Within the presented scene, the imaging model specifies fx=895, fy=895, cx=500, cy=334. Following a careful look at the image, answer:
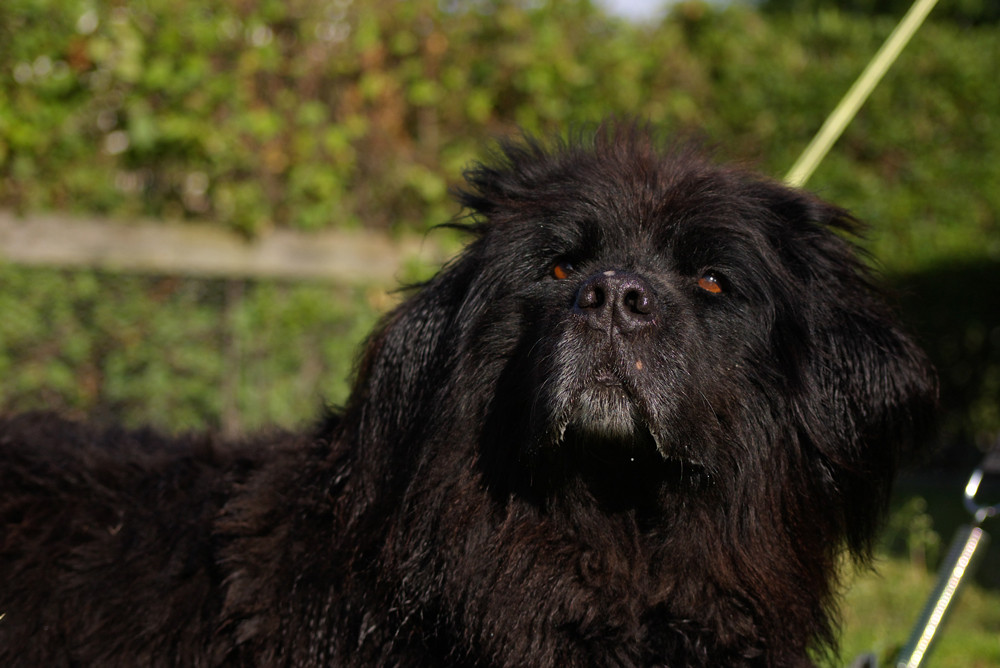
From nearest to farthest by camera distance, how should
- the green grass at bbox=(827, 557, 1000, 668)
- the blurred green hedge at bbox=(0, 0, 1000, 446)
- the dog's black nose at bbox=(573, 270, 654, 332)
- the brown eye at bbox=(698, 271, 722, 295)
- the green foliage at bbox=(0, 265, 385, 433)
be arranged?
the dog's black nose at bbox=(573, 270, 654, 332)
the brown eye at bbox=(698, 271, 722, 295)
the green grass at bbox=(827, 557, 1000, 668)
the green foliage at bbox=(0, 265, 385, 433)
the blurred green hedge at bbox=(0, 0, 1000, 446)

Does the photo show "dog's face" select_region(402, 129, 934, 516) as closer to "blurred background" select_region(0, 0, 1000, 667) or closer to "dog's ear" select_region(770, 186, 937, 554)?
"dog's ear" select_region(770, 186, 937, 554)

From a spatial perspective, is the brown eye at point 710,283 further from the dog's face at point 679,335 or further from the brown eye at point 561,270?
the brown eye at point 561,270

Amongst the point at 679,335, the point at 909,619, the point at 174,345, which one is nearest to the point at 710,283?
the point at 679,335

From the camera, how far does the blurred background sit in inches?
201

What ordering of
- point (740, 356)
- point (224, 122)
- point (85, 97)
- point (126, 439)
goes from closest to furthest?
point (740, 356), point (126, 439), point (85, 97), point (224, 122)

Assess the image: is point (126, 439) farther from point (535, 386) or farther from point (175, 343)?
point (175, 343)

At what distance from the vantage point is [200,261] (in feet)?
17.9

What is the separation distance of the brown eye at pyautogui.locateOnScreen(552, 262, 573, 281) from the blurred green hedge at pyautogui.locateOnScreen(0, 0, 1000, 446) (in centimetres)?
115

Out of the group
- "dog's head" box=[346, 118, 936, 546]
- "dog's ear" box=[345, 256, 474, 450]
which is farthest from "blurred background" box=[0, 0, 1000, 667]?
"dog's ear" box=[345, 256, 474, 450]

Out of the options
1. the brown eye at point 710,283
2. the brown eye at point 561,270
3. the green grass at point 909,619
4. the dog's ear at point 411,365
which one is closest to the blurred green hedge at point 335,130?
the brown eye at point 710,283

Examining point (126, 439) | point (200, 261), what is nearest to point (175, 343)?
point (200, 261)

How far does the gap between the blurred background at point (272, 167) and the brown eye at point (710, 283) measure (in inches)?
75.8

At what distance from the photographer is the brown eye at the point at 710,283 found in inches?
93.4

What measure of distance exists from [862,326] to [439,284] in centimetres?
119
